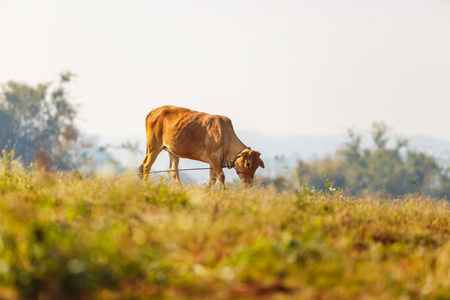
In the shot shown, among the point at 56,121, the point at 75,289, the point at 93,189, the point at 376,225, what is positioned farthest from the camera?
the point at 56,121

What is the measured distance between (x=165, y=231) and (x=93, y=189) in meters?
Result: 3.69

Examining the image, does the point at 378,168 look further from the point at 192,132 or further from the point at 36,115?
the point at 192,132

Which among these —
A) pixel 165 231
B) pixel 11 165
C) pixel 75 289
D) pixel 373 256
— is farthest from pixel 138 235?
pixel 11 165

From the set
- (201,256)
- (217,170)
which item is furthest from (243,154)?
(201,256)

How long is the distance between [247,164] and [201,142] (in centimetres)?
139

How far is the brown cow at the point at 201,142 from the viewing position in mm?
13391

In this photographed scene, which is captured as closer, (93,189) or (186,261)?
(186,261)

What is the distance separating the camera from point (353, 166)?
3676 inches

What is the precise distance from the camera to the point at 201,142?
13.9m

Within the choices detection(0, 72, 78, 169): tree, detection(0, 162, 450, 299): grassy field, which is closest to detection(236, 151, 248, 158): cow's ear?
detection(0, 162, 450, 299): grassy field

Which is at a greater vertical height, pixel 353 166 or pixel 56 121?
pixel 56 121

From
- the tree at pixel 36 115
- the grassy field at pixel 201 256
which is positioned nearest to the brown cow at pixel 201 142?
the grassy field at pixel 201 256

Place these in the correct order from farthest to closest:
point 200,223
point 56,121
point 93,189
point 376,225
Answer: point 56,121, point 93,189, point 376,225, point 200,223

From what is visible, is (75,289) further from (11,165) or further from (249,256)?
A: (11,165)
